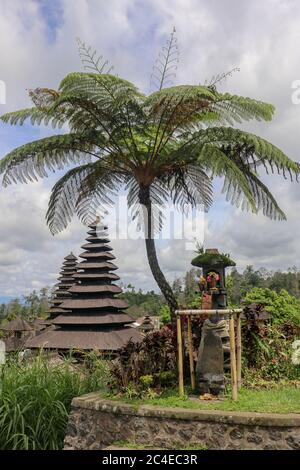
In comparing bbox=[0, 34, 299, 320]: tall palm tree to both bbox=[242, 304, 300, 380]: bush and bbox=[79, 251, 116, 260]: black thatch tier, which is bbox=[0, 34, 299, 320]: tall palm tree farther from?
bbox=[79, 251, 116, 260]: black thatch tier

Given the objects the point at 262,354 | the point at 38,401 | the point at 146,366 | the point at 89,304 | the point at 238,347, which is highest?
the point at 89,304

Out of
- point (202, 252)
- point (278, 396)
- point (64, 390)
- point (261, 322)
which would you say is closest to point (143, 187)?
point (202, 252)

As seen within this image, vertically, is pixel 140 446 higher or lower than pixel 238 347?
lower

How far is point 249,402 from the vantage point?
19.1 ft

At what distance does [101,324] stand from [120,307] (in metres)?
1.19

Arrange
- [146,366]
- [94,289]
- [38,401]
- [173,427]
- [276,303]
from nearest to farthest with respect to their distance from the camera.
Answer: [173,427] → [38,401] → [146,366] → [276,303] → [94,289]

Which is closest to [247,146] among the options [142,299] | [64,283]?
[64,283]

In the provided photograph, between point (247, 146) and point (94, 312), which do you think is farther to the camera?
point (94, 312)

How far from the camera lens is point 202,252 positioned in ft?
24.3

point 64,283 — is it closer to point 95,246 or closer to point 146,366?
point 95,246

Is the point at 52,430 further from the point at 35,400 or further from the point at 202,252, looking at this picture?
the point at 202,252

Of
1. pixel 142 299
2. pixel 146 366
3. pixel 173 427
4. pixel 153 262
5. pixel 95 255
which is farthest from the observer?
pixel 142 299

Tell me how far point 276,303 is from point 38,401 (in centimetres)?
851

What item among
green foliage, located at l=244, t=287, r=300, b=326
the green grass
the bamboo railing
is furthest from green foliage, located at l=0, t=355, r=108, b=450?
green foliage, located at l=244, t=287, r=300, b=326
